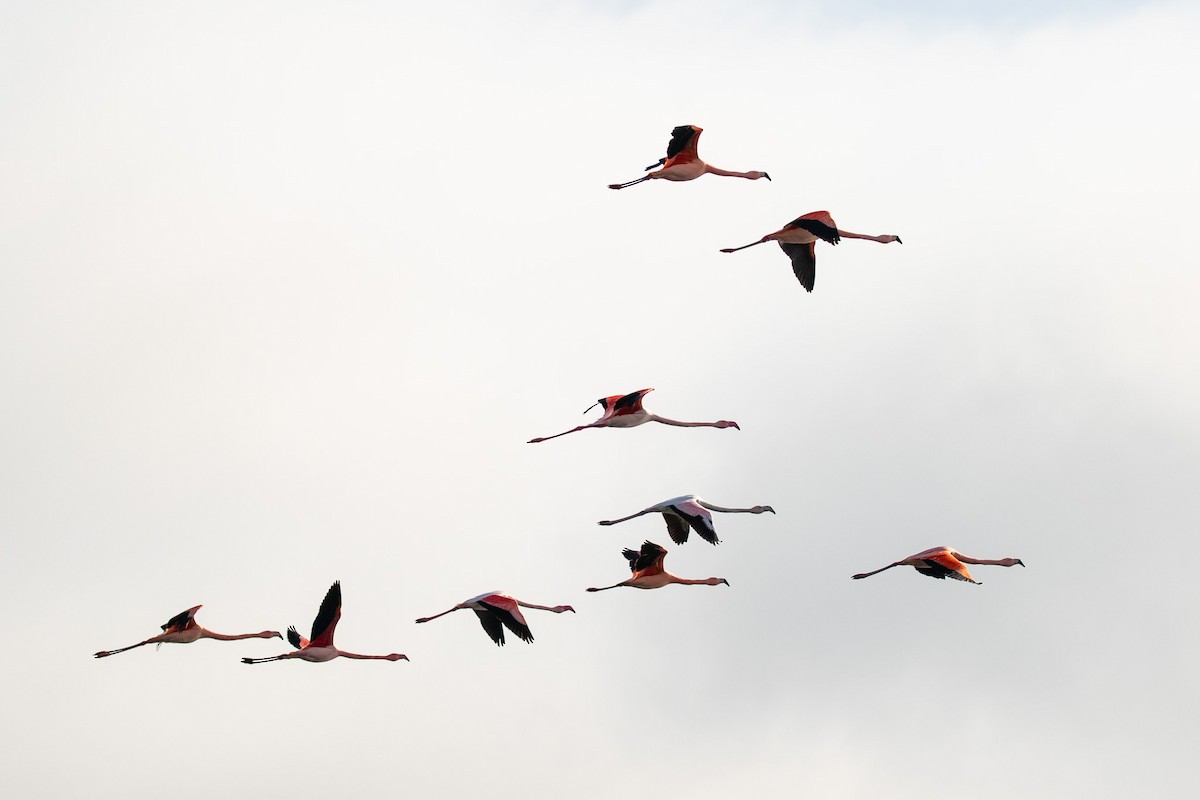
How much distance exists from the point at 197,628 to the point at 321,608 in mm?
2757

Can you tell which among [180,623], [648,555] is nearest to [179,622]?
[180,623]

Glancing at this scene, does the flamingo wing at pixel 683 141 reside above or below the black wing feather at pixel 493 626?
above

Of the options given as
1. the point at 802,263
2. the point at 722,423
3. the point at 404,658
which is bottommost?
the point at 404,658

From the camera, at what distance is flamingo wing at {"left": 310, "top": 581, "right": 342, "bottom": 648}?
1571 inches

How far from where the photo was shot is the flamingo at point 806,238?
3831 centimetres

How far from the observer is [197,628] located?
41125 millimetres

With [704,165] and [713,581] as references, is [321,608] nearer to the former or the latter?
[713,581]

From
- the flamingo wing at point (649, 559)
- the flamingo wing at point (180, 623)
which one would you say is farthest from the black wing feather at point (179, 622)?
the flamingo wing at point (649, 559)

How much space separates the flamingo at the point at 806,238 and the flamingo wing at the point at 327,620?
9797mm

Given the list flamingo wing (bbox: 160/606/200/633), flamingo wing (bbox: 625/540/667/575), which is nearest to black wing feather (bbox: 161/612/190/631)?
flamingo wing (bbox: 160/606/200/633)

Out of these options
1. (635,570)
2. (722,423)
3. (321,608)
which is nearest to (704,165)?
(722,423)

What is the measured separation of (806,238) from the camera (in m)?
39.7

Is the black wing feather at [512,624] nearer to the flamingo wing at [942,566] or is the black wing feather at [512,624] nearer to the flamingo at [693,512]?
the flamingo at [693,512]

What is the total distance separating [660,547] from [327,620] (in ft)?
21.5
